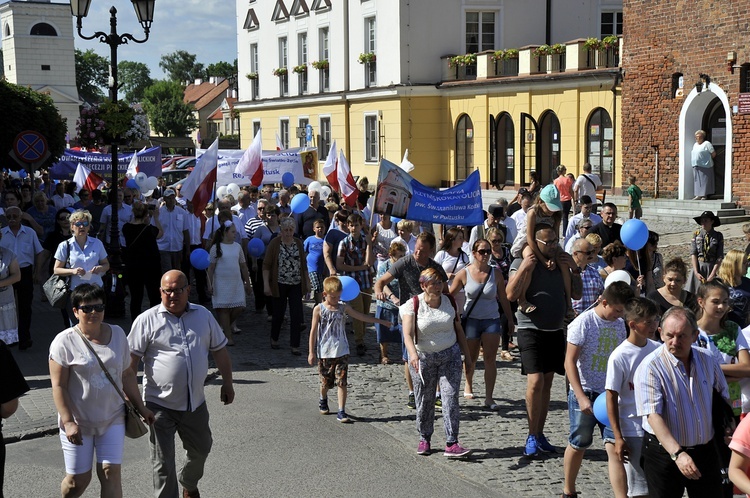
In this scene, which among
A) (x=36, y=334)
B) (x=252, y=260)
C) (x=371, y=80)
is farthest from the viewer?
(x=371, y=80)

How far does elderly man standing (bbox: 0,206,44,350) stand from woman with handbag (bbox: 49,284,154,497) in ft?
21.0

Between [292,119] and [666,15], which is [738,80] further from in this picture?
[292,119]

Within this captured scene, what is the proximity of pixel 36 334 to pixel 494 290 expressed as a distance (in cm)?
705

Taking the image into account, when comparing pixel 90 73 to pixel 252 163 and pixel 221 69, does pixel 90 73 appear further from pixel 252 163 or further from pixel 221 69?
pixel 252 163

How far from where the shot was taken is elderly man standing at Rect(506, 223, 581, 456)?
324 inches

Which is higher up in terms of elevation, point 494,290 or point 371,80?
point 371,80

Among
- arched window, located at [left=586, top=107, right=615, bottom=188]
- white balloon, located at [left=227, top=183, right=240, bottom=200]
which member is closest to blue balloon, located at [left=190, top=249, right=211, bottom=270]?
white balloon, located at [left=227, top=183, right=240, bottom=200]

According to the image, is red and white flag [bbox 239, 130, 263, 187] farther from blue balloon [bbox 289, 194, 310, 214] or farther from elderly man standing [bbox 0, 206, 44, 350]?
elderly man standing [bbox 0, 206, 44, 350]

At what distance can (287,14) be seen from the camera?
155ft

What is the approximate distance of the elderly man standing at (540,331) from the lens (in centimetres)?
822

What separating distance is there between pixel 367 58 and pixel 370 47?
578mm

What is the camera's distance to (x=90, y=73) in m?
125

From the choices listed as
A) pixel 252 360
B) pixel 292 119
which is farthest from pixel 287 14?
pixel 252 360

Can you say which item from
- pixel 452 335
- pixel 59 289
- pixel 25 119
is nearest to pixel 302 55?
pixel 25 119
